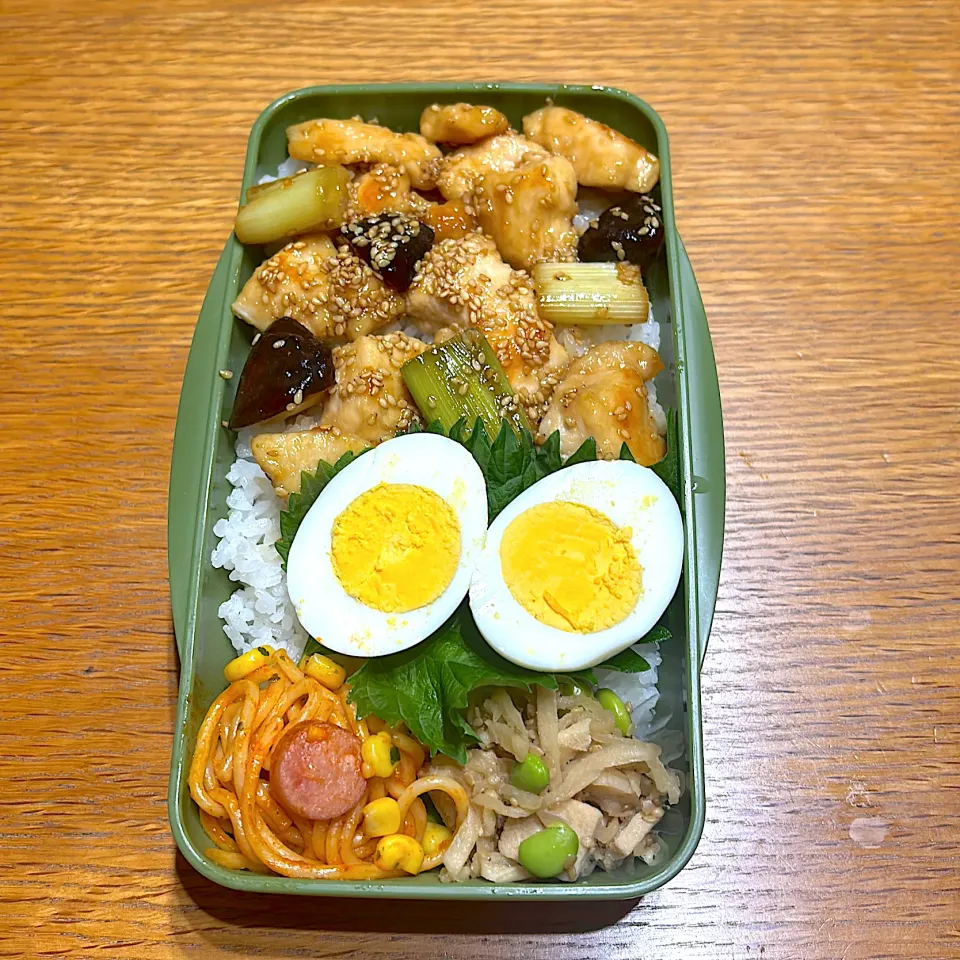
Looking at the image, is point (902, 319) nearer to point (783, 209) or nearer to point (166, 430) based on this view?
point (783, 209)

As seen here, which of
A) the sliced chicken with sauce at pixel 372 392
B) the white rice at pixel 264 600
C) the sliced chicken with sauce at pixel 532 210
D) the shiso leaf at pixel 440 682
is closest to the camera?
the shiso leaf at pixel 440 682

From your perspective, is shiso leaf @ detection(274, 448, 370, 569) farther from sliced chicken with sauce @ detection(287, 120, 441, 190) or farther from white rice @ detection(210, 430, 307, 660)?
sliced chicken with sauce @ detection(287, 120, 441, 190)

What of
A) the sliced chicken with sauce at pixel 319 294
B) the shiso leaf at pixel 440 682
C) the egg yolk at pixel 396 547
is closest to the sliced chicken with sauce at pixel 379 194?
the sliced chicken with sauce at pixel 319 294

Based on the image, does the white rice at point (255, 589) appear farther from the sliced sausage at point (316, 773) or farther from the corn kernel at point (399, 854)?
the corn kernel at point (399, 854)

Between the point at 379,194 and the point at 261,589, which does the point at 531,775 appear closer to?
the point at 261,589

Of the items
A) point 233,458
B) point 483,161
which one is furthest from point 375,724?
point 483,161

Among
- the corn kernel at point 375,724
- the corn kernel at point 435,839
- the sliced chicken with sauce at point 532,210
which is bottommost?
the corn kernel at point 435,839
